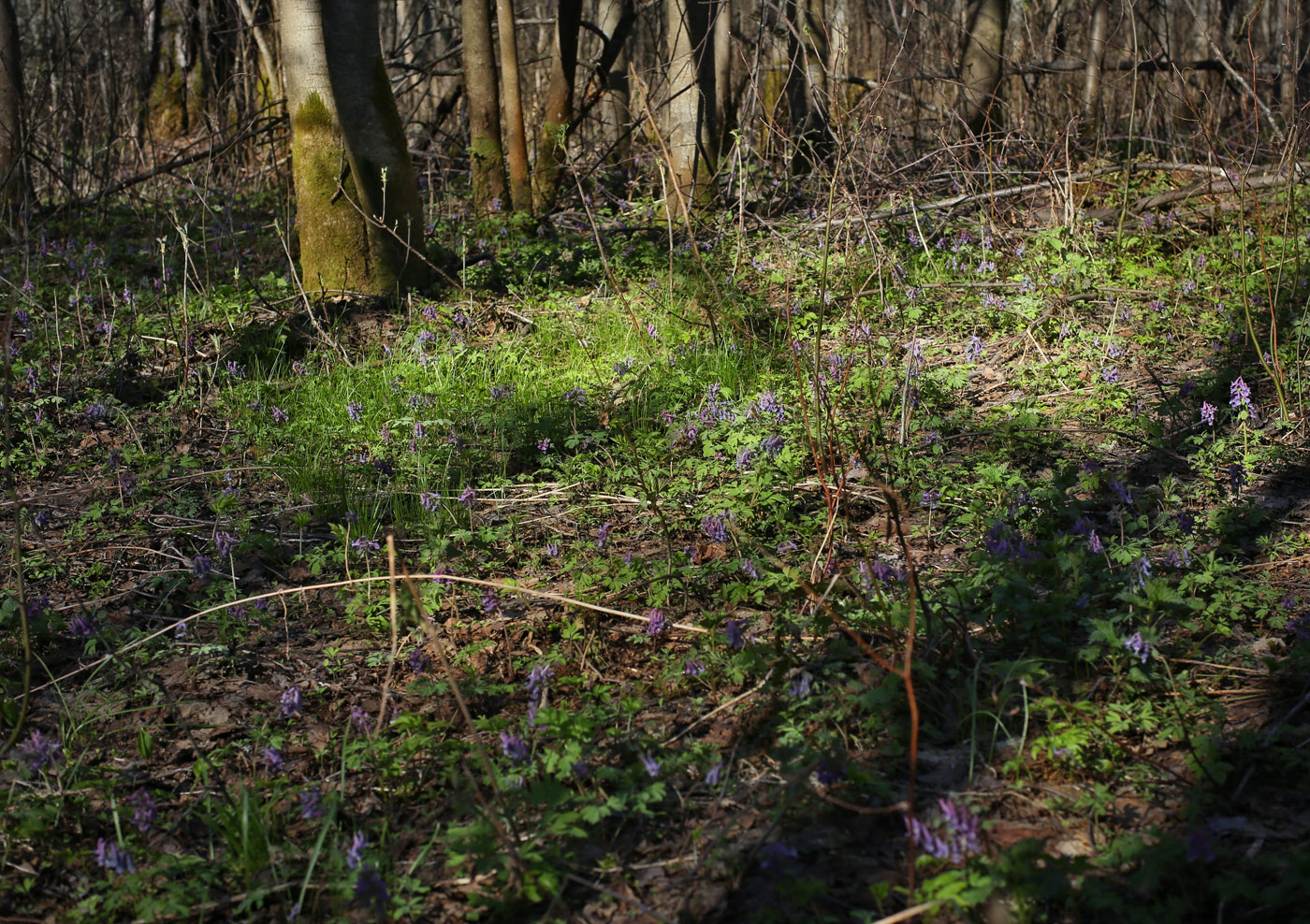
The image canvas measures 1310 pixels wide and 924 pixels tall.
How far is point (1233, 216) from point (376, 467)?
542cm

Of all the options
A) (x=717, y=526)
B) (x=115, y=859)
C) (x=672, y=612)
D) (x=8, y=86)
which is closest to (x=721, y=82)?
(x=717, y=526)

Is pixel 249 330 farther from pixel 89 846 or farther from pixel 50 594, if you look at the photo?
pixel 89 846

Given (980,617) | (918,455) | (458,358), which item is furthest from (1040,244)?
(980,617)

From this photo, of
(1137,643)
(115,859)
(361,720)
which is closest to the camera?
(115,859)

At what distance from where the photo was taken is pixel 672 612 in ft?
9.83

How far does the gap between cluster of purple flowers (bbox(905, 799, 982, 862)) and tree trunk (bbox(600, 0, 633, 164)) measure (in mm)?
7516

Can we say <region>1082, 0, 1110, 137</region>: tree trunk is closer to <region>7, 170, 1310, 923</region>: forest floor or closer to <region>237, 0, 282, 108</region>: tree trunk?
<region>7, 170, 1310, 923</region>: forest floor

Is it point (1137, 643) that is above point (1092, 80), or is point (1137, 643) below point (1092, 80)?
below

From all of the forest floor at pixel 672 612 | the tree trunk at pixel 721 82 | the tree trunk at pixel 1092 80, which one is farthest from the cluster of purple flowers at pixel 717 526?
the tree trunk at pixel 1092 80

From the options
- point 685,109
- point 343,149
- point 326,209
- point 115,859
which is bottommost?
point 115,859

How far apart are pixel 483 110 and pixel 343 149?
86.6 inches

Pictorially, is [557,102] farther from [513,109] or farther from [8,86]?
[8,86]

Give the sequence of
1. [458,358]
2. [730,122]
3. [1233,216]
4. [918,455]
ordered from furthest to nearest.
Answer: [730,122]
[1233,216]
[458,358]
[918,455]

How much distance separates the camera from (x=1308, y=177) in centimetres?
612
